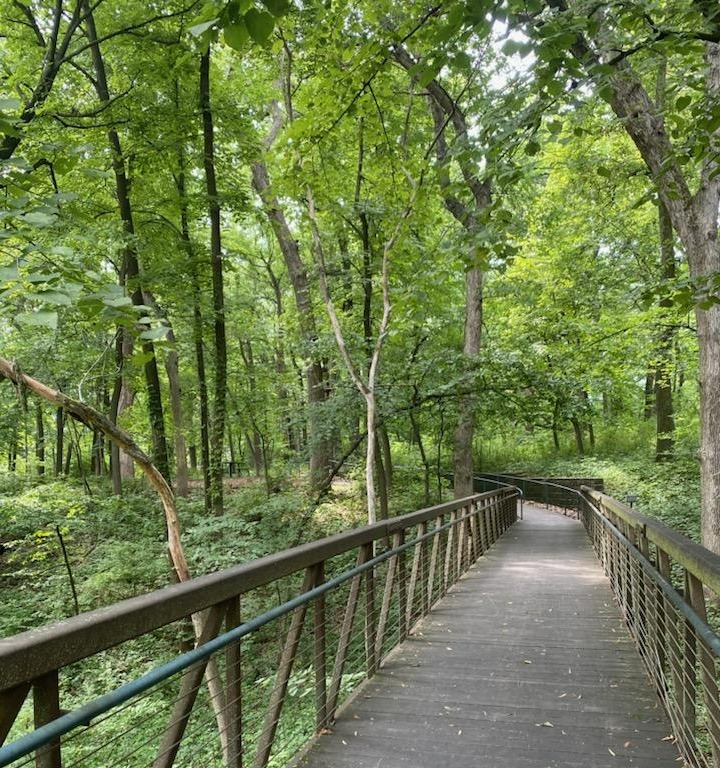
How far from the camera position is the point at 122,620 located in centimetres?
171

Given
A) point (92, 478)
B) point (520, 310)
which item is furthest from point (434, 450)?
point (92, 478)

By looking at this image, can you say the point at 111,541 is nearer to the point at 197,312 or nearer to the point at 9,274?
the point at 197,312

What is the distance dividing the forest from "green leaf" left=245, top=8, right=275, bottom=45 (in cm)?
25

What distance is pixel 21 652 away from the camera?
1351 millimetres

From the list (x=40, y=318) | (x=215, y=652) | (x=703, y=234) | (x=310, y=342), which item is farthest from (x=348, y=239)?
(x=215, y=652)

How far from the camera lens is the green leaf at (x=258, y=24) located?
7.18ft

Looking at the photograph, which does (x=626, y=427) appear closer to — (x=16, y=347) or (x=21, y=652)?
(x=16, y=347)

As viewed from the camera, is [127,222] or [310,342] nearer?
[127,222]

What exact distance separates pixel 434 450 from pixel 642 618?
843 inches

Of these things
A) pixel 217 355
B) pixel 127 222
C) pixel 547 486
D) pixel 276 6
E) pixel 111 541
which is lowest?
pixel 547 486

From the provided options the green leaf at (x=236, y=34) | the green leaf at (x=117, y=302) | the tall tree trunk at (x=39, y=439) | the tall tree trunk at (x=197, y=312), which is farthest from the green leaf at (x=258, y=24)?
the tall tree trunk at (x=39, y=439)

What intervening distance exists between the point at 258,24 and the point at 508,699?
3.85 meters

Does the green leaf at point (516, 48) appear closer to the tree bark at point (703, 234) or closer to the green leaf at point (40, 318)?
the green leaf at point (40, 318)

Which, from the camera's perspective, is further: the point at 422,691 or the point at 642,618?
the point at 642,618
